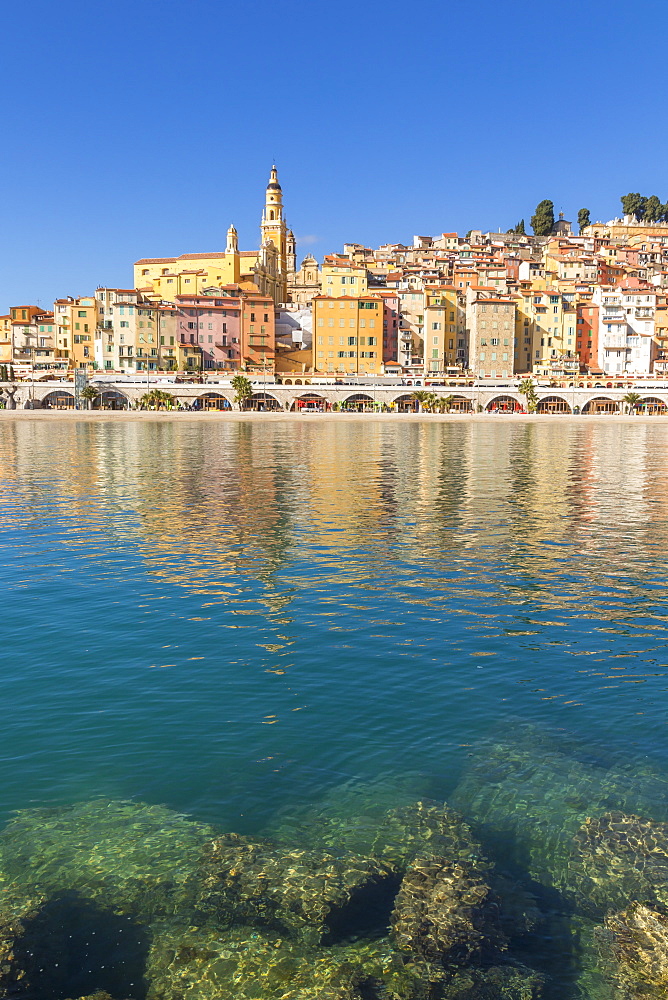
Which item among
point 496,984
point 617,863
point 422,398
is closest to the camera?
point 496,984

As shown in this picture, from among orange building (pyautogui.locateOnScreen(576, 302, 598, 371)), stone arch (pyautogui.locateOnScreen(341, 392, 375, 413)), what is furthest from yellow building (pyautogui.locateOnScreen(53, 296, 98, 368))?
orange building (pyautogui.locateOnScreen(576, 302, 598, 371))

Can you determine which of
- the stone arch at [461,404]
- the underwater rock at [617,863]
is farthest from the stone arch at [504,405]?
the underwater rock at [617,863]

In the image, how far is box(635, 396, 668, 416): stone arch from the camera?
139 meters

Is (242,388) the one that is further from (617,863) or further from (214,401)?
(617,863)

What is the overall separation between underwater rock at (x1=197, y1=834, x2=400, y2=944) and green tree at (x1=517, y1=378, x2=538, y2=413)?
134328 millimetres

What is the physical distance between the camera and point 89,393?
5310 inches

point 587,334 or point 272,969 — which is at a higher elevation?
point 587,334

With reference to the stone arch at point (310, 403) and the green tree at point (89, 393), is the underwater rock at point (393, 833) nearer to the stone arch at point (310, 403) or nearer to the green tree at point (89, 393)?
the stone arch at point (310, 403)

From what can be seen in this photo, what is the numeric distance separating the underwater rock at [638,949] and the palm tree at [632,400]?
138 meters

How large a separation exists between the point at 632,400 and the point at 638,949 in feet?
456

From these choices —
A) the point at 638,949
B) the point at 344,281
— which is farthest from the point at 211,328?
the point at 638,949

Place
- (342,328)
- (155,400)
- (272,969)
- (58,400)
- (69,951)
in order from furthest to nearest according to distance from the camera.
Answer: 1. (342,328)
2. (58,400)
3. (155,400)
4. (69,951)
5. (272,969)

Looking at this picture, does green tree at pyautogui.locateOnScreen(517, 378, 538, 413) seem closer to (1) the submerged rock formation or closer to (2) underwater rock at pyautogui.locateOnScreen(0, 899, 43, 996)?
(1) the submerged rock formation

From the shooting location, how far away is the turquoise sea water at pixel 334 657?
10.4m
